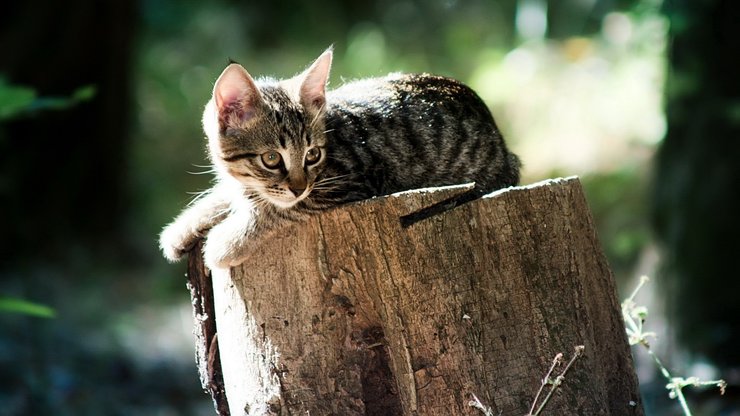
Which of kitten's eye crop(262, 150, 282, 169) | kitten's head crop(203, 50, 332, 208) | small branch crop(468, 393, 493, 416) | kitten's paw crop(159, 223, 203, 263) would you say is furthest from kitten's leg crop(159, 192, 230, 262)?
small branch crop(468, 393, 493, 416)

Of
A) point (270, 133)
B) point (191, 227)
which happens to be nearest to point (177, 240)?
point (191, 227)

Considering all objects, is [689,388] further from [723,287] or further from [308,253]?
[308,253]

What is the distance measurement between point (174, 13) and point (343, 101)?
1149 cm

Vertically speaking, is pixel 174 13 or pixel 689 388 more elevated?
pixel 174 13

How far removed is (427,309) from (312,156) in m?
1.10

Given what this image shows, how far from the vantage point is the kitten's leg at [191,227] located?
14.1 feet

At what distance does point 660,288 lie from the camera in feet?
24.3

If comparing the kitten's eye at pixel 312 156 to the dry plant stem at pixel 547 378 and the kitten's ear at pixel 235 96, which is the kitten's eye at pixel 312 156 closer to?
the kitten's ear at pixel 235 96

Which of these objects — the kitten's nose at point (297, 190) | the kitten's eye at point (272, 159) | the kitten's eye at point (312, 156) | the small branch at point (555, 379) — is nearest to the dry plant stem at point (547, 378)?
the small branch at point (555, 379)

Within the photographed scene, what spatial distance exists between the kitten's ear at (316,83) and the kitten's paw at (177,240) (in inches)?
34.1

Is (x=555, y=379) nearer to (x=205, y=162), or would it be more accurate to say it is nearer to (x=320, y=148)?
(x=320, y=148)

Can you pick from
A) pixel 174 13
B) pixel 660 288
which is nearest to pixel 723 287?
pixel 660 288

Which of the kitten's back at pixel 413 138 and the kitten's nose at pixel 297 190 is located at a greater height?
the kitten's back at pixel 413 138

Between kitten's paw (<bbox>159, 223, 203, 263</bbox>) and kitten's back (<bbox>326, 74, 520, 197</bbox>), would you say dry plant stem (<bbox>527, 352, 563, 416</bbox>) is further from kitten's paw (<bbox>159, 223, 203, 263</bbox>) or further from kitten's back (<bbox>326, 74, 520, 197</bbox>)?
kitten's paw (<bbox>159, 223, 203, 263</bbox>)
